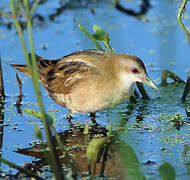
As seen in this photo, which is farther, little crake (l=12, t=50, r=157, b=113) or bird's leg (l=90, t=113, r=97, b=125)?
bird's leg (l=90, t=113, r=97, b=125)

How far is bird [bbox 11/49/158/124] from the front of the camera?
4.53m

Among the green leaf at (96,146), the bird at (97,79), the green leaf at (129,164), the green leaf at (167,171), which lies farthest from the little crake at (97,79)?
the green leaf at (167,171)

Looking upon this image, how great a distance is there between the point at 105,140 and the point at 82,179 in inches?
21.3

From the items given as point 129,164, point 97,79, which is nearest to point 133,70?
point 97,79

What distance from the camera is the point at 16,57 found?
6.87m

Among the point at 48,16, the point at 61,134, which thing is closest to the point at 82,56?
the point at 61,134

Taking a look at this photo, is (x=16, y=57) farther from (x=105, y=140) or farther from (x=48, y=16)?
(x=105, y=140)

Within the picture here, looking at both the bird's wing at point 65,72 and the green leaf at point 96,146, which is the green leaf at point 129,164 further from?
the bird's wing at point 65,72

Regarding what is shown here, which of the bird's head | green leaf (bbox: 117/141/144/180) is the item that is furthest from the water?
the bird's head

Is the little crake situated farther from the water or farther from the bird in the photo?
the water

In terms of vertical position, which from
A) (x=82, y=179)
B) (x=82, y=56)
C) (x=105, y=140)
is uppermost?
(x=82, y=56)

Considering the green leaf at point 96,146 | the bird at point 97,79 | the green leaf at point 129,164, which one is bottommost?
the green leaf at point 129,164

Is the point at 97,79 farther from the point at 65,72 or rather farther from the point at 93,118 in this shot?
the point at 93,118

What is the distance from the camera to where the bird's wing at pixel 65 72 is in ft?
15.4
